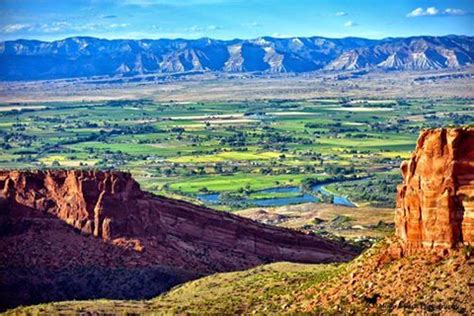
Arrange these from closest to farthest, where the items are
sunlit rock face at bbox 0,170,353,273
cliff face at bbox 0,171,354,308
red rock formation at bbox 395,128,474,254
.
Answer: red rock formation at bbox 395,128,474,254, cliff face at bbox 0,171,354,308, sunlit rock face at bbox 0,170,353,273

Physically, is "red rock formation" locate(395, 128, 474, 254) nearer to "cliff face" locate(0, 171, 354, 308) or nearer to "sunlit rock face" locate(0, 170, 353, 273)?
"cliff face" locate(0, 171, 354, 308)

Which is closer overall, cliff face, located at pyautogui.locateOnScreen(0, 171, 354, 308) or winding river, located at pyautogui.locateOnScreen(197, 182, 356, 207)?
cliff face, located at pyautogui.locateOnScreen(0, 171, 354, 308)

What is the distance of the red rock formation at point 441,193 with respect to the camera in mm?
47875

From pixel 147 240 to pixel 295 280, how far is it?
20178mm

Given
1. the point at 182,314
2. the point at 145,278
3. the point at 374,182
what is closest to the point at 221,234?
the point at 145,278

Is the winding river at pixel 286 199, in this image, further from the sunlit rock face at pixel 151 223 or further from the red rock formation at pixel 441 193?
the red rock formation at pixel 441 193

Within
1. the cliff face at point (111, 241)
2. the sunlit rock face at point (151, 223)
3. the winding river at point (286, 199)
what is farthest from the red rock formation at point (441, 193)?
the winding river at point (286, 199)

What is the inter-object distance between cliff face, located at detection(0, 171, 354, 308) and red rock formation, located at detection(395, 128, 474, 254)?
89.8 ft

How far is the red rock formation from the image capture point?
47.9 meters

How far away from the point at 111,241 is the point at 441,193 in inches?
1442

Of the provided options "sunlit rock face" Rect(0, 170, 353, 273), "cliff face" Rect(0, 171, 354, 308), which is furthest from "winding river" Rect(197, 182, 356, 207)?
"cliff face" Rect(0, 171, 354, 308)

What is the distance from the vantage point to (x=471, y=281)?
45.9 meters

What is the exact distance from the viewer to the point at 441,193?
48344 millimetres

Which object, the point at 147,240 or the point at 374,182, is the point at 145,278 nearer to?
the point at 147,240
